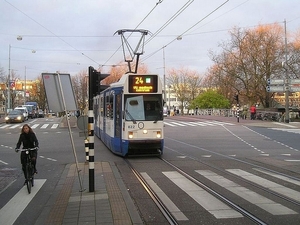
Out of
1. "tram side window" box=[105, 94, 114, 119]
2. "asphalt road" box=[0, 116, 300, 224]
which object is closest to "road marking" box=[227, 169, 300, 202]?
"asphalt road" box=[0, 116, 300, 224]

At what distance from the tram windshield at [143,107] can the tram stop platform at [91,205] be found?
453cm

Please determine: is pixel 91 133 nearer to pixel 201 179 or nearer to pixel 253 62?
pixel 201 179

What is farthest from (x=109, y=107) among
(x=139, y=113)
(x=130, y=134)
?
(x=130, y=134)

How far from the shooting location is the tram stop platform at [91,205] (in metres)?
6.33

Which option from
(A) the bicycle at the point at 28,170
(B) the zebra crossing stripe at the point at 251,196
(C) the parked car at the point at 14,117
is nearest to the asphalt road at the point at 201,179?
(B) the zebra crossing stripe at the point at 251,196

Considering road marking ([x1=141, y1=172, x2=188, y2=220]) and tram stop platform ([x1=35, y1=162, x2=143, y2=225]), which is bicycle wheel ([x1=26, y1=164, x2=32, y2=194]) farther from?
road marking ([x1=141, y1=172, x2=188, y2=220])

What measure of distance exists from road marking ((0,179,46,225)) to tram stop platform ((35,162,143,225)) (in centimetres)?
49

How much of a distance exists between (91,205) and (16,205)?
168 centimetres

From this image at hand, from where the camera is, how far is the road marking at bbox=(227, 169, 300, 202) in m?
8.48

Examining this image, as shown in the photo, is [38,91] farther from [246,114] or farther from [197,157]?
[197,157]

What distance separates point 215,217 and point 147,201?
1736mm

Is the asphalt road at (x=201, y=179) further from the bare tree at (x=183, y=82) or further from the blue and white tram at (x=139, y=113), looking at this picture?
the bare tree at (x=183, y=82)

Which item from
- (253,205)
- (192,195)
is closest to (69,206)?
(192,195)

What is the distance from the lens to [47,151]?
18.2 m
